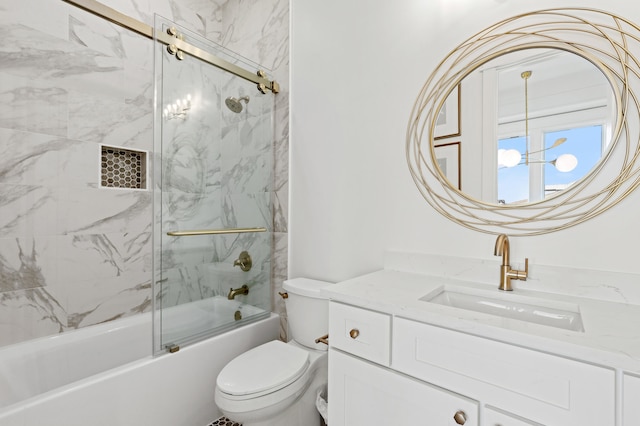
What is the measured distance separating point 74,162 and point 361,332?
1.83 metres

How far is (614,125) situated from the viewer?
41.4 inches

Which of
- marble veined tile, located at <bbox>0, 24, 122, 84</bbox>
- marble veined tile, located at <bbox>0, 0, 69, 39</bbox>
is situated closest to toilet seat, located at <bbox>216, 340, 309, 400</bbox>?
marble veined tile, located at <bbox>0, 24, 122, 84</bbox>

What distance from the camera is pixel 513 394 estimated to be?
764 mm

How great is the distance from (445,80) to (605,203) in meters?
0.77

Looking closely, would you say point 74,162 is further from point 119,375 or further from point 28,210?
point 119,375

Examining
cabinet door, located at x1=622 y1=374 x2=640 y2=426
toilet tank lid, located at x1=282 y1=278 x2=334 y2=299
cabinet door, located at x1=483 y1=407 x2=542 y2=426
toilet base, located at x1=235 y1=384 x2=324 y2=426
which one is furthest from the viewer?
toilet tank lid, located at x1=282 y1=278 x2=334 y2=299

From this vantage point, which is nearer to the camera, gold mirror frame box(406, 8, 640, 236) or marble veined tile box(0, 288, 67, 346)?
gold mirror frame box(406, 8, 640, 236)

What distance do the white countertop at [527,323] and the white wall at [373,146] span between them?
0.19 meters

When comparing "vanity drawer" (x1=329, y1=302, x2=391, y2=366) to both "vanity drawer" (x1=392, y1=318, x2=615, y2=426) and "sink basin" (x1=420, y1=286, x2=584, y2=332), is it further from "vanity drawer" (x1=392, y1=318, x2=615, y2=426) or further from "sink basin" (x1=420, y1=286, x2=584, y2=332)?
"sink basin" (x1=420, y1=286, x2=584, y2=332)

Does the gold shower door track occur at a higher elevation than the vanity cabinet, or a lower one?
higher

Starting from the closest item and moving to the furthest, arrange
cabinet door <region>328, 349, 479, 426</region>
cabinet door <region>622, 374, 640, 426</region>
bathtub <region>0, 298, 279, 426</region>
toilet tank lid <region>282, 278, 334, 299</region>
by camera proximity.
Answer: cabinet door <region>622, 374, 640, 426</region> → cabinet door <region>328, 349, 479, 426</region> → bathtub <region>0, 298, 279, 426</region> → toilet tank lid <region>282, 278, 334, 299</region>

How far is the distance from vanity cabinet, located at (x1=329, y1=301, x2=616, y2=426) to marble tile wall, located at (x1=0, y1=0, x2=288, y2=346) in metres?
1.08

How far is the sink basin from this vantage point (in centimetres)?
99

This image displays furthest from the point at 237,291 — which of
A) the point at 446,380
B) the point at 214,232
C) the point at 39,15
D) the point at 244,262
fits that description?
the point at 39,15
